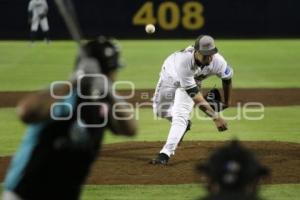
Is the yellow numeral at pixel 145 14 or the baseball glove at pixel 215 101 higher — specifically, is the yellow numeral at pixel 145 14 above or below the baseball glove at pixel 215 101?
below

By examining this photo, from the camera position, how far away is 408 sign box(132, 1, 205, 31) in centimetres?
3466

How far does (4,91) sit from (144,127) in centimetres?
590

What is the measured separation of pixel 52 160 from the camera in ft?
14.5

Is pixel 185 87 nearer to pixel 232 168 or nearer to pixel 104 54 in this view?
pixel 104 54

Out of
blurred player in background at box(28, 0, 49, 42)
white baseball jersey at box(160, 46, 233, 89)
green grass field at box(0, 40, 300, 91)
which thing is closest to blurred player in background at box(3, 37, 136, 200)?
white baseball jersey at box(160, 46, 233, 89)

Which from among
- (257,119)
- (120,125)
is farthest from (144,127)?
(120,125)

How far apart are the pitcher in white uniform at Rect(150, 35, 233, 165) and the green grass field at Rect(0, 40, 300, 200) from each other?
1.29 m

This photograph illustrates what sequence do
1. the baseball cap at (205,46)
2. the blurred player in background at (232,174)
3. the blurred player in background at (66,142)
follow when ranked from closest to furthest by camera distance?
the blurred player in background at (232,174)
the blurred player in background at (66,142)
the baseball cap at (205,46)

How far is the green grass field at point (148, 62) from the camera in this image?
2072cm

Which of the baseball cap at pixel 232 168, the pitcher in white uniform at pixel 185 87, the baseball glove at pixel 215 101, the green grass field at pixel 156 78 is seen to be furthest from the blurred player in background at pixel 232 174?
the baseball glove at pixel 215 101

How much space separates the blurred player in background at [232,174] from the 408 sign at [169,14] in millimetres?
31567

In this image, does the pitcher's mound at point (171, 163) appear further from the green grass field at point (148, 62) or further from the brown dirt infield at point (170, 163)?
the green grass field at point (148, 62)

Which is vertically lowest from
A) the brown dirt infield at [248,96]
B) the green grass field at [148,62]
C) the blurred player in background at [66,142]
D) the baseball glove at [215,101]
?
the green grass field at [148,62]

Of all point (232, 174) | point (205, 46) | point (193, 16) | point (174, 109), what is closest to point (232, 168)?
point (232, 174)
